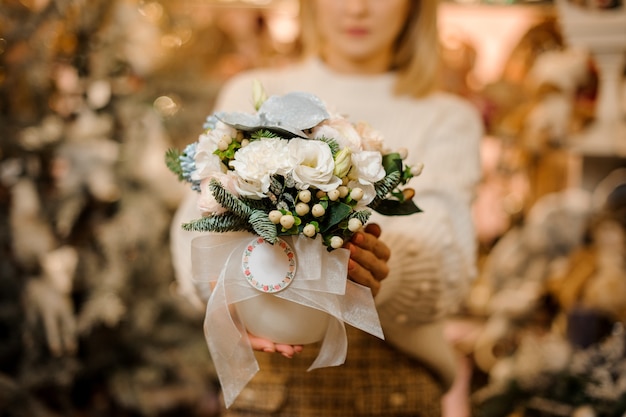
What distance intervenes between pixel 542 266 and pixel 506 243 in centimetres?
16

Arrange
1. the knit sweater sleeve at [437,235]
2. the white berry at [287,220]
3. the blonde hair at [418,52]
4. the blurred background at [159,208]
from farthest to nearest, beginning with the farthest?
1. the blurred background at [159,208]
2. the blonde hair at [418,52]
3. the knit sweater sleeve at [437,235]
4. the white berry at [287,220]

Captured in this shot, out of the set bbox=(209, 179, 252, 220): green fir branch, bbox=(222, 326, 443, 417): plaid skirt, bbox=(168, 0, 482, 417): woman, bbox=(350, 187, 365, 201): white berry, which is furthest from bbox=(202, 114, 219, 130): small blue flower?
bbox=(222, 326, 443, 417): plaid skirt

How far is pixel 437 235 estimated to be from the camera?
131cm

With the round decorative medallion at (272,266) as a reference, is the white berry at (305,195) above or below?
above

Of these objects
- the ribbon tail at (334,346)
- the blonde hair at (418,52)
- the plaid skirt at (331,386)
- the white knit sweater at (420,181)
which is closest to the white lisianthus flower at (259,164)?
the ribbon tail at (334,346)

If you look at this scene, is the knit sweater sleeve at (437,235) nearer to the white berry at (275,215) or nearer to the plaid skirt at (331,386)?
the plaid skirt at (331,386)

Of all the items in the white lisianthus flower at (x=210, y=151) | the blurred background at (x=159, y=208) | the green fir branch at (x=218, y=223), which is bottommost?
the blurred background at (x=159, y=208)

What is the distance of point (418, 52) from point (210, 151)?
0.81 meters

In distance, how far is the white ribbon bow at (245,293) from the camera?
89 cm

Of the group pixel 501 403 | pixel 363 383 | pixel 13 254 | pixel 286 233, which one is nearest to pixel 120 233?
pixel 13 254

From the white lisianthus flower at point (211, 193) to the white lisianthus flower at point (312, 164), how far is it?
8 centimetres

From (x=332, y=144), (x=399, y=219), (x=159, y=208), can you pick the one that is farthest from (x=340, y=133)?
(x=159, y=208)

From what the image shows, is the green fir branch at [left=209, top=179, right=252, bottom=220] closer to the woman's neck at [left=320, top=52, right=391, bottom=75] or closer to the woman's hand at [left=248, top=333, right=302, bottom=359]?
the woman's hand at [left=248, top=333, right=302, bottom=359]

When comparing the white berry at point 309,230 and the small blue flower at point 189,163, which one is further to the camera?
the small blue flower at point 189,163
